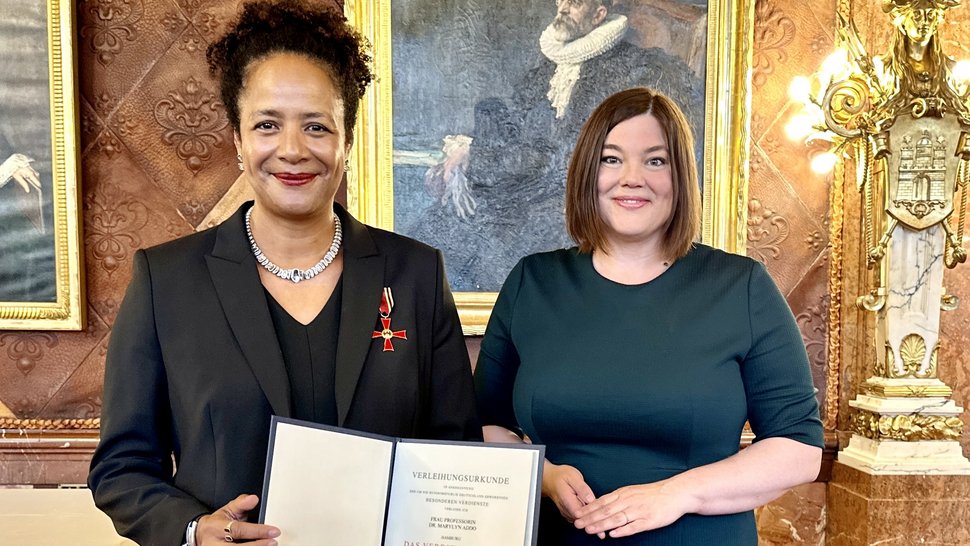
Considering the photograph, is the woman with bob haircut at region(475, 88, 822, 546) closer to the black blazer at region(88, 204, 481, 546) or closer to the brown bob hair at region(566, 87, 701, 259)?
the brown bob hair at region(566, 87, 701, 259)

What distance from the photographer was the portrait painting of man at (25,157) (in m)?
3.29

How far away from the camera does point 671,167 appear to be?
189 centimetres

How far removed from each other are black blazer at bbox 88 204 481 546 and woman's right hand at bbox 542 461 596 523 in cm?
38

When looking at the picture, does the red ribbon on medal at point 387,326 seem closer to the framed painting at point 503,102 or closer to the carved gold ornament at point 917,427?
the framed painting at point 503,102

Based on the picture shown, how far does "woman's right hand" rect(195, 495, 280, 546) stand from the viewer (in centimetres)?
130

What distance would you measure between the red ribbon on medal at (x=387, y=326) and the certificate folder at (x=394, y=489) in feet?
0.86

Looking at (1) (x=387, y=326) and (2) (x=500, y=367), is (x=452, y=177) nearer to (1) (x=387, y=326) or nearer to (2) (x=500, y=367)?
(2) (x=500, y=367)

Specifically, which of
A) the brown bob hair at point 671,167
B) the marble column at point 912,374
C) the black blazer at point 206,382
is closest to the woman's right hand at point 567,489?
the black blazer at point 206,382

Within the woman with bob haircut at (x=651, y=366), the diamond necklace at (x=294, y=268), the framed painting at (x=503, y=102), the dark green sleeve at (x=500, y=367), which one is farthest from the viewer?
the framed painting at (x=503, y=102)

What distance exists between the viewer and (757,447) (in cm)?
180

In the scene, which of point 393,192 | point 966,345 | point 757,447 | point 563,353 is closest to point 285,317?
point 563,353

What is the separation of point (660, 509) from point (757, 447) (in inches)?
12.9

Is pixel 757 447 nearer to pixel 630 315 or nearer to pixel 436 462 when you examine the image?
pixel 630 315

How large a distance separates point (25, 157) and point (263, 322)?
2509 millimetres
